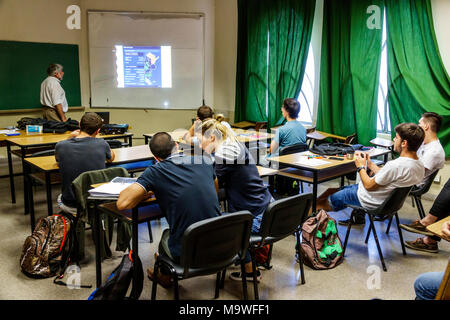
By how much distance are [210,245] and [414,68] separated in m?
3.99

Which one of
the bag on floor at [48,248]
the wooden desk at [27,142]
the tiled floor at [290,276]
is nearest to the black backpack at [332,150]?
the tiled floor at [290,276]

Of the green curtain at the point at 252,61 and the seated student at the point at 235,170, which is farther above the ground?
the green curtain at the point at 252,61

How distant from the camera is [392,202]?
314 cm

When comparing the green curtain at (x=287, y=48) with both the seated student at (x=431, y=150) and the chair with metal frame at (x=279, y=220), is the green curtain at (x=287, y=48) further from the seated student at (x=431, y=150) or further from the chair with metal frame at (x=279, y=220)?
the chair with metal frame at (x=279, y=220)

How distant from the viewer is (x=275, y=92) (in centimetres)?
670

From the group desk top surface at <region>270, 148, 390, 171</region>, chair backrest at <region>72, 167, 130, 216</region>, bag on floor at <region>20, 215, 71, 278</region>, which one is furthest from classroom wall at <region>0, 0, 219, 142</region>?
chair backrest at <region>72, 167, 130, 216</region>

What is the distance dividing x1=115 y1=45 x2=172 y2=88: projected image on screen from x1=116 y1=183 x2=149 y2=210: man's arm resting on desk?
5.45 metres

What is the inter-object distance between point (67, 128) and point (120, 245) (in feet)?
8.19

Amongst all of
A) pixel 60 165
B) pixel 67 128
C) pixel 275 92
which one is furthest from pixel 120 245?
pixel 275 92

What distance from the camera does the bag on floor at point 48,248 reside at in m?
2.98

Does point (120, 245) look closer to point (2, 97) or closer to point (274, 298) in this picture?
point (274, 298)

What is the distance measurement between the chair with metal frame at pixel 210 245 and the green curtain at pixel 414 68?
3621 mm

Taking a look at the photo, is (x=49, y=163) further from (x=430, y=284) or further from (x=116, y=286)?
(x=430, y=284)

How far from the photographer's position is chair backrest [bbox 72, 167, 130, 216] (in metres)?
2.91
